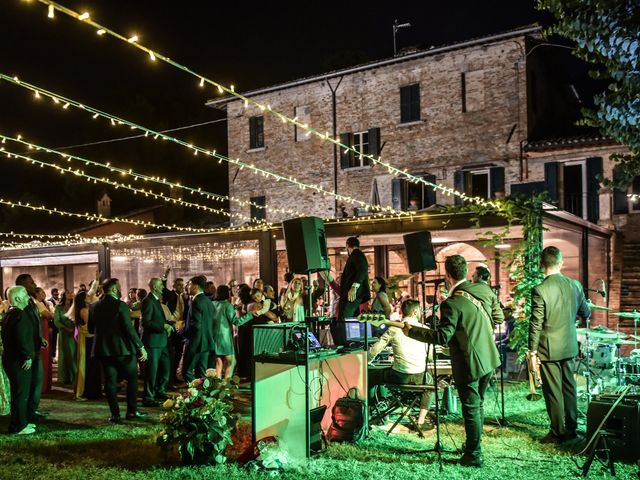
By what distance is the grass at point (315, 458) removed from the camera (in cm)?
Result: 496

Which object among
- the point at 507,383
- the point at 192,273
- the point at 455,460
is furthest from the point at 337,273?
the point at 455,460

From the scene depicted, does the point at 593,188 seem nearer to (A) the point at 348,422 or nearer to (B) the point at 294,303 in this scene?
(B) the point at 294,303

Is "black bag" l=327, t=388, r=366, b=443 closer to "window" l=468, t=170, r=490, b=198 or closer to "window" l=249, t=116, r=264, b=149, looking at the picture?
"window" l=468, t=170, r=490, b=198

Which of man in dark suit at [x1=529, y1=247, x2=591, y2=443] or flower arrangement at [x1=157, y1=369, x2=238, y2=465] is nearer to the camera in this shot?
flower arrangement at [x1=157, y1=369, x2=238, y2=465]

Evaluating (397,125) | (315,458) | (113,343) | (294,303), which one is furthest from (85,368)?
(397,125)

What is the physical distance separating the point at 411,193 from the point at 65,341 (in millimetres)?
12335

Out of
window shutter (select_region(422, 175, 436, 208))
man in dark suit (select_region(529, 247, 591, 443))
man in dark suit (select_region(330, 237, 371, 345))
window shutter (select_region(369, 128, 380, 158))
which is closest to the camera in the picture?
man in dark suit (select_region(529, 247, 591, 443))

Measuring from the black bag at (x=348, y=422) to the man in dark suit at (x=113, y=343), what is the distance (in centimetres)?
252

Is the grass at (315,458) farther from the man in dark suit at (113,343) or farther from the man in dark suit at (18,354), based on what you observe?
the man in dark suit at (113,343)

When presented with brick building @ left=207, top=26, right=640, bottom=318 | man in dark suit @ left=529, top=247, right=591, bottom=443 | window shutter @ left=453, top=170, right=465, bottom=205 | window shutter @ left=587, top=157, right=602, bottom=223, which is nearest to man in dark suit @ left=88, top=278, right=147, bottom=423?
man in dark suit @ left=529, top=247, right=591, bottom=443

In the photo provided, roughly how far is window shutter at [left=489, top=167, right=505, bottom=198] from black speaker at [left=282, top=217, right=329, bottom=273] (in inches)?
508

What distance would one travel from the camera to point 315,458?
5.39m

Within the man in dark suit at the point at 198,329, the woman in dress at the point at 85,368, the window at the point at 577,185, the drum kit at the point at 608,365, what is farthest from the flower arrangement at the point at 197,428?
the window at the point at 577,185

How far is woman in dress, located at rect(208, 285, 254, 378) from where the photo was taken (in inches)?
335
